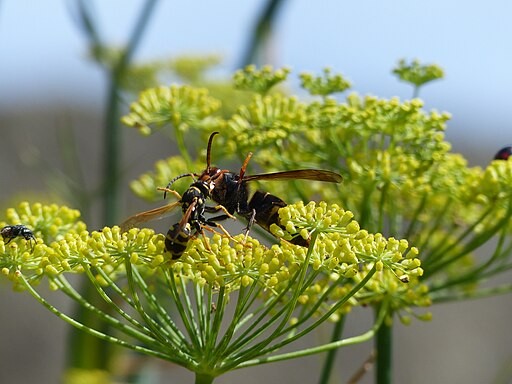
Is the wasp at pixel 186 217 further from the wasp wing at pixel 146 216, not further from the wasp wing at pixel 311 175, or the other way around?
the wasp wing at pixel 311 175

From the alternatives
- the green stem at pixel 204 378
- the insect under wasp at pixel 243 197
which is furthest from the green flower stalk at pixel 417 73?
the green stem at pixel 204 378

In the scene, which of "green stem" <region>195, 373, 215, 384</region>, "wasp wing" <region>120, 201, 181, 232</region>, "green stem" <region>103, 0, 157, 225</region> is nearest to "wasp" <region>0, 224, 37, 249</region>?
"wasp wing" <region>120, 201, 181, 232</region>

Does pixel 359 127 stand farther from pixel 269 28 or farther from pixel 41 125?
pixel 41 125

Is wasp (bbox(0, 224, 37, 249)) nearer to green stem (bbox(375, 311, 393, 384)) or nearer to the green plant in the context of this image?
the green plant

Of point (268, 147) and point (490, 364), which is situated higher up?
point (268, 147)

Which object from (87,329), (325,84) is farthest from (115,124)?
(87,329)

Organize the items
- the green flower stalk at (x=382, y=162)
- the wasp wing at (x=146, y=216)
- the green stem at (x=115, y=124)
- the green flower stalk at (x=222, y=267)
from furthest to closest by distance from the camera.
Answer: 1. the green stem at (x=115, y=124)
2. the green flower stalk at (x=382, y=162)
3. the wasp wing at (x=146, y=216)
4. the green flower stalk at (x=222, y=267)

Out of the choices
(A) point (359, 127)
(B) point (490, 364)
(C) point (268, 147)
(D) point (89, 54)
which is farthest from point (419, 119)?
(B) point (490, 364)
